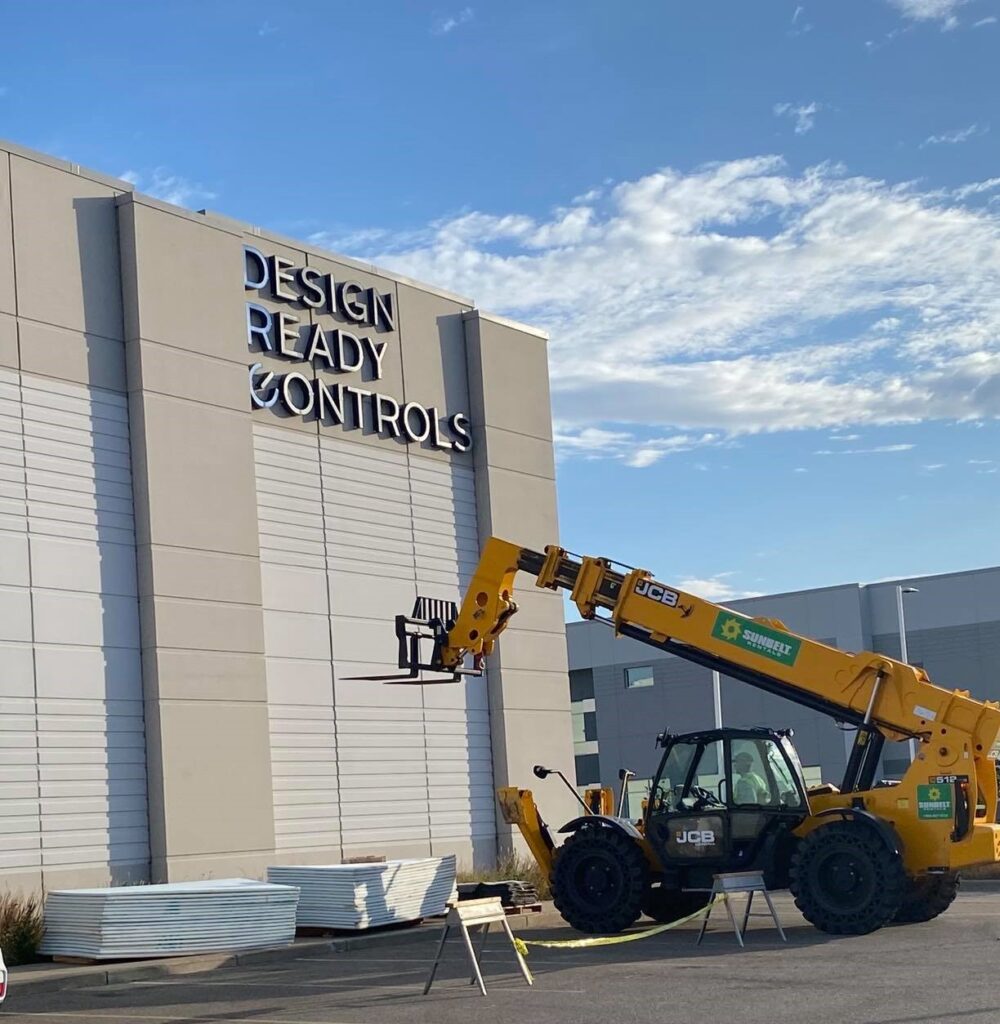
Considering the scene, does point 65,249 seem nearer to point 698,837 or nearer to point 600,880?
point 600,880

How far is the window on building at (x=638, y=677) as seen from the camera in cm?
7062

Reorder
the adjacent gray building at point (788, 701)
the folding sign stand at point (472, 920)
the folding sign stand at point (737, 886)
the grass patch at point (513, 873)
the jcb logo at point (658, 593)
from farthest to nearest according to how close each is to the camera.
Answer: the adjacent gray building at point (788, 701), the grass patch at point (513, 873), the jcb logo at point (658, 593), the folding sign stand at point (737, 886), the folding sign stand at point (472, 920)

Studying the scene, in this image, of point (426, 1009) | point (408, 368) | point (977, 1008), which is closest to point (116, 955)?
point (426, 1009)

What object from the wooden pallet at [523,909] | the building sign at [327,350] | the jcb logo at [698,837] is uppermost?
the building sign at [327,350]

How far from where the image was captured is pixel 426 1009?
13.7 meters

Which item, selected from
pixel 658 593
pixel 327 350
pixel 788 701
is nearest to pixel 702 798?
pixel 658 593

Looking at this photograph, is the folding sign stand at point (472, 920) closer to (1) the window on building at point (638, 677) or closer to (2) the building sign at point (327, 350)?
(2) the building sign at point (327, 350)

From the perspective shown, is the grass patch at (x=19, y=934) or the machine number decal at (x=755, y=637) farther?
the machine number decal at (x=755, y=637)

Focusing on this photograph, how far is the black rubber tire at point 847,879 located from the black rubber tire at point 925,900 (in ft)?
4.46

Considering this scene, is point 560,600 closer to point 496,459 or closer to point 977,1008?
point 496,459

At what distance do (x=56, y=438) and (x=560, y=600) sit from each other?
1184cm

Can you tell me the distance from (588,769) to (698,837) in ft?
178

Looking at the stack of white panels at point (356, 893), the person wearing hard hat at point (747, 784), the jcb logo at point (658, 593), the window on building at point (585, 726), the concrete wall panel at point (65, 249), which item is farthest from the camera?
the window on building at point (585, 726)

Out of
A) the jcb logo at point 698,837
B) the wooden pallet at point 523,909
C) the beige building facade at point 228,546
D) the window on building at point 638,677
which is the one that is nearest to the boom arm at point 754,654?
the jcb logo at point 698,837
